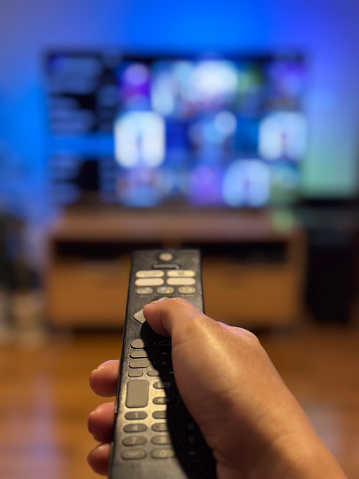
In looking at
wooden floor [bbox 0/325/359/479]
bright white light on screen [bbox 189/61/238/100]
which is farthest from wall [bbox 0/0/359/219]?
wooden floor [bbox 0/325/359/479]

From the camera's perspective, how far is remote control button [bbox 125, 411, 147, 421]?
19.1 inches

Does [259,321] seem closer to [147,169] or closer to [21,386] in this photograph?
[147,169]

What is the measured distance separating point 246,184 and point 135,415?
1.66 meters

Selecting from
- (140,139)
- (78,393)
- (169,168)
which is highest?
Answer: (140,139)

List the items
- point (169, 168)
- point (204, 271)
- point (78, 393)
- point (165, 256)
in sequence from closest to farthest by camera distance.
Result: 1. point (165, 256)
2. point (78, 393)
3. point (204, 271)
4. point (169, 168)

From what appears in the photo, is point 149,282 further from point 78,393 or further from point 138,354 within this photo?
point 78,393

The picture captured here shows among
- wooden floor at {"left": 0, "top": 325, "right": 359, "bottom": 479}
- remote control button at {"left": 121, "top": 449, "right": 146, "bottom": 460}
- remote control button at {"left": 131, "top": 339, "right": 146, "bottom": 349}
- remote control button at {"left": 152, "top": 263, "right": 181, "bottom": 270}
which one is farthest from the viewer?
wooden floor at {"left": 0, "top": 325, "right": 359, "bottom": 479}

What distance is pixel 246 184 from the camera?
207cm

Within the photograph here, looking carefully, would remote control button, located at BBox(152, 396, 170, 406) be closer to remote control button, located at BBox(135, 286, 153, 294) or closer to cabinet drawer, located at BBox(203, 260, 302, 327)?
remote control button, located at BBox(135, 286, 153, 294)

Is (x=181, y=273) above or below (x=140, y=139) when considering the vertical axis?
below

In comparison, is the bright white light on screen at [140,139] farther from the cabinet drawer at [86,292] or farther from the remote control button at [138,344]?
the remote control button at [138,344]

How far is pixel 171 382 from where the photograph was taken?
531mm

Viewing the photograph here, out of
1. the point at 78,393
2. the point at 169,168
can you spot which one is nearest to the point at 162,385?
the point at 78,393

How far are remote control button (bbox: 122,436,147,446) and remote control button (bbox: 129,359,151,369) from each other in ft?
0.28
